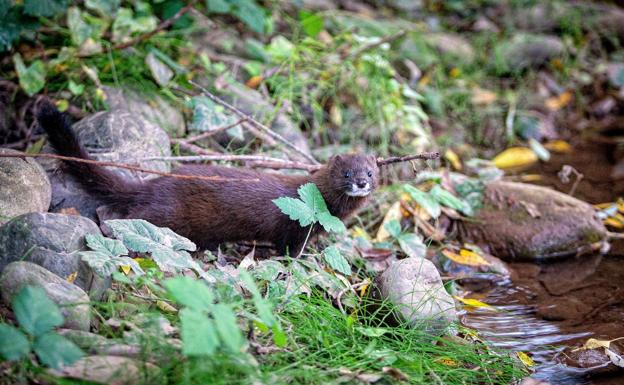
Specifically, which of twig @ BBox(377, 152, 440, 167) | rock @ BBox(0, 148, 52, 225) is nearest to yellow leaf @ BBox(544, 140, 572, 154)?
twig @ BBox(377, 152, 440, 167)

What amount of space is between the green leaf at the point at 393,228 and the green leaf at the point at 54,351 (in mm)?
2723

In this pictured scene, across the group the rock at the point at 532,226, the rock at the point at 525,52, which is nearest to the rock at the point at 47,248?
the rock at the point at 532,226

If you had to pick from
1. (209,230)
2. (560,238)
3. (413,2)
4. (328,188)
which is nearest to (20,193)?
(209,230)

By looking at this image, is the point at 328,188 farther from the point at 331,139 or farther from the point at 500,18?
the point at 500,18

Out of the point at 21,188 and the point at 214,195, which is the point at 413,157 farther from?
the point at 21,188

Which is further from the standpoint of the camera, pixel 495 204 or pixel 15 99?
pixel 495 204

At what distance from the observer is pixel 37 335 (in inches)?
Answer: 99.3

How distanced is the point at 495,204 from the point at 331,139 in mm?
1765

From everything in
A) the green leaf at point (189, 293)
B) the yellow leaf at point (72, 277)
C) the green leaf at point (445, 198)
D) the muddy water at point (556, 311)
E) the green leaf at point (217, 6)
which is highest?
the green leaf at point (217, 6)


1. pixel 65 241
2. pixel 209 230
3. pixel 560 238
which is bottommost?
pixel 560 238

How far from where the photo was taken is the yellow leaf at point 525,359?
3748 mm

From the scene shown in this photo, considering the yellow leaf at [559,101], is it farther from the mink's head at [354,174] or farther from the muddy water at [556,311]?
the mink's head at [354,174]

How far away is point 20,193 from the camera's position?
3.83 m

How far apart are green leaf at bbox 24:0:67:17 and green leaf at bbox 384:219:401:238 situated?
2.69m
